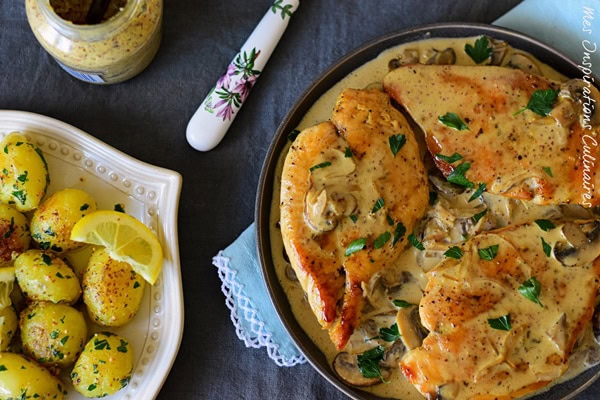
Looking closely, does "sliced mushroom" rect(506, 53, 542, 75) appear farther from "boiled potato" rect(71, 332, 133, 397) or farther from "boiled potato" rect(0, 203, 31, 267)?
"boiled potato" rect(0, 203, 31, 267)

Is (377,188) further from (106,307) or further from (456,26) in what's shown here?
(106,307)

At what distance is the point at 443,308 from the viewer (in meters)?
2.29

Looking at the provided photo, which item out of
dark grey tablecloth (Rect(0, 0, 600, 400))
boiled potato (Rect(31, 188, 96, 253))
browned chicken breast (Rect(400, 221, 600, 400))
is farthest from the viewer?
dark grey tablecloth (Rect(0, 0, 600, 400))

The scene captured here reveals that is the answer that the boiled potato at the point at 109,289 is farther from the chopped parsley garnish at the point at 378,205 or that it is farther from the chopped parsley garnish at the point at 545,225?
the chopped parsley garnish at the point at 545,225

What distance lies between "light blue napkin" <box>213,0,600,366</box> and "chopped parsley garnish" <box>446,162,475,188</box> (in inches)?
23.5

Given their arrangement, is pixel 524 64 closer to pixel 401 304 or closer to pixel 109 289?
pixel 401 304

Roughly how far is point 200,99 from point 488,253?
1.17 m

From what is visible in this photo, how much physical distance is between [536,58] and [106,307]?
1664mm

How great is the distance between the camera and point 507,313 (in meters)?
2.30

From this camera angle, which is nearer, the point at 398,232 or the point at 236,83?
the point at 398,232

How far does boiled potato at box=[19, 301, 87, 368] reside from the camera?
8.01ft

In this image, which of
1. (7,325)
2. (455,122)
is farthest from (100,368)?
(455,122)

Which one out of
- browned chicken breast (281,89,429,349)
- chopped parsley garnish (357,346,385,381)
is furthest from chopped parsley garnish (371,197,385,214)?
chopped parsley garnish (357,346,385,381)

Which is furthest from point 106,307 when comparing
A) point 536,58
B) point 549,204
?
point 536,58
